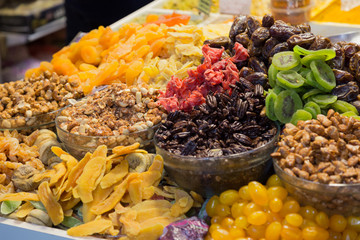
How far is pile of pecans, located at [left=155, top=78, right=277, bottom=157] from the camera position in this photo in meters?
1.42

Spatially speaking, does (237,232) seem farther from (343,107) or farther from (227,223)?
(343,107)

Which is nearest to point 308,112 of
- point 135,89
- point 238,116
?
point 238,116

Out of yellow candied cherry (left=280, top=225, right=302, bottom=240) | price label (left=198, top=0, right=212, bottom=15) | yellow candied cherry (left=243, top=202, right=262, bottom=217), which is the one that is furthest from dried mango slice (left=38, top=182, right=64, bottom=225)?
price label (left=198, top=0, right=212, bottom=15)

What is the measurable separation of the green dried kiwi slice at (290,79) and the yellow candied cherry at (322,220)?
1.45 feet

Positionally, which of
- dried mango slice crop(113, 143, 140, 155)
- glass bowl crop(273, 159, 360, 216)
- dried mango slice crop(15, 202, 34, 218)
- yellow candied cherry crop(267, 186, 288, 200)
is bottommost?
dried mango slice crop(15, 202, 34, 218)

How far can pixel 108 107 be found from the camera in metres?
1.79

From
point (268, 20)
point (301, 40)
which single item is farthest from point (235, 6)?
point (301, 40)

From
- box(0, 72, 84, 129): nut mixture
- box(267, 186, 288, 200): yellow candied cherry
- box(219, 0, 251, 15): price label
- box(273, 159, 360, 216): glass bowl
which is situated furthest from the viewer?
box(219, 0, 251, 15): price label

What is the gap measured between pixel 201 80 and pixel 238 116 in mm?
324

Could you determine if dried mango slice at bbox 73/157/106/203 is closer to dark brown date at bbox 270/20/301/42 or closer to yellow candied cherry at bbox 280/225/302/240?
yellow candied cherry at bbox 280/225/302/240

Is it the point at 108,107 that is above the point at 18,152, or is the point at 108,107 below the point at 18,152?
above

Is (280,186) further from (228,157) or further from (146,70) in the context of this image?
(146,70)

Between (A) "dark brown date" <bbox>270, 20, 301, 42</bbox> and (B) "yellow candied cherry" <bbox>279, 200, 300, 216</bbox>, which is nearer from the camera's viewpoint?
(B) "yellow candied cherry" <bbox>279, 200, 300, 216</bbox>

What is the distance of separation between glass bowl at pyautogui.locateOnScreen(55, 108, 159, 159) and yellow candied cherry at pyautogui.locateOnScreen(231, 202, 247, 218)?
49cm
